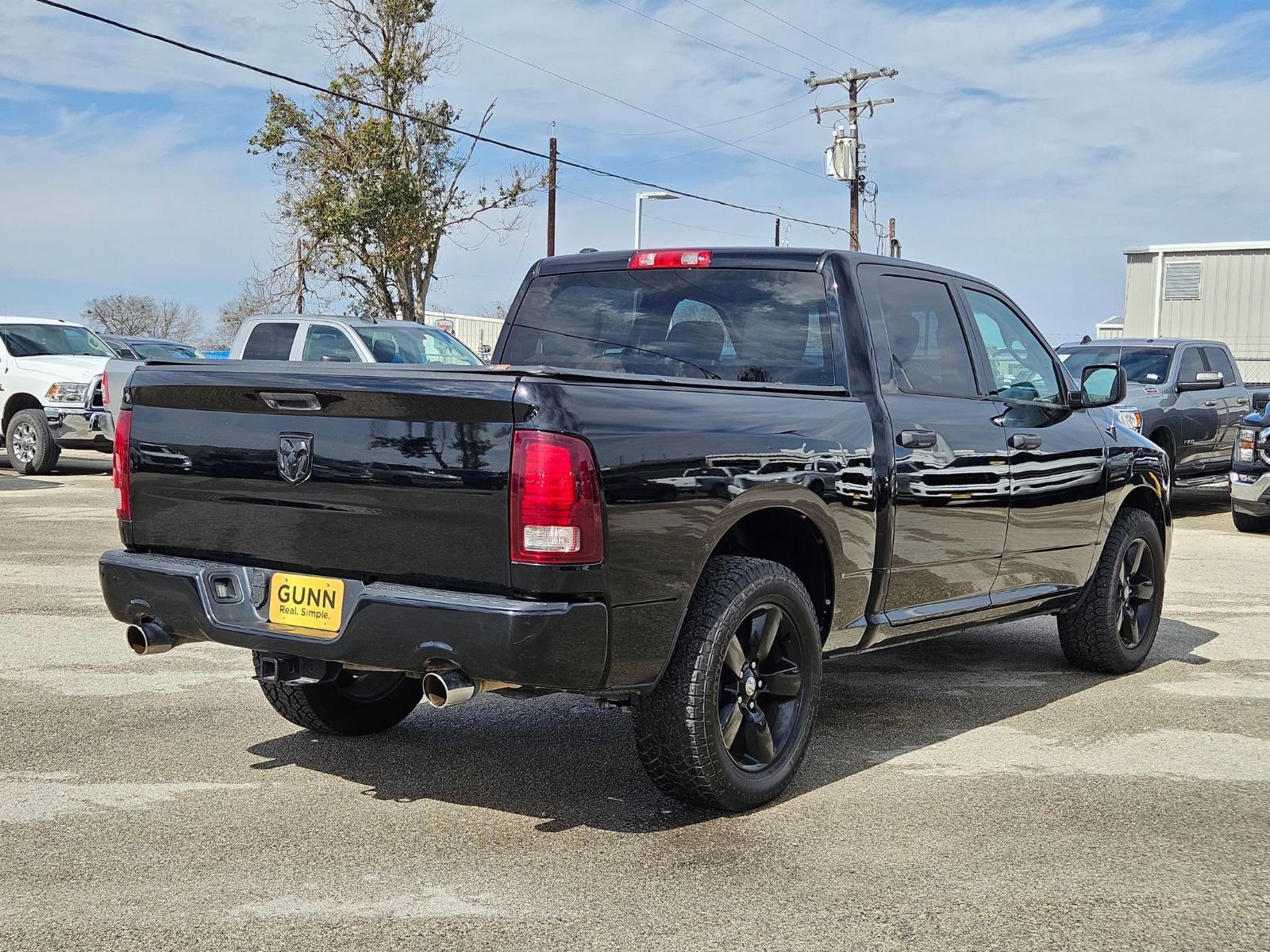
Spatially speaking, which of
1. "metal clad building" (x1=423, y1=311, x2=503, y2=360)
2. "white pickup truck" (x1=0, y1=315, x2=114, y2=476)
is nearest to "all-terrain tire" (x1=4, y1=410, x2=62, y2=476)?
"white pickup truck" (x1=0, y1=315, x2=114, y2=476)

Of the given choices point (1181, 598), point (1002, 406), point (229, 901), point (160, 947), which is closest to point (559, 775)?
point (229, 901)

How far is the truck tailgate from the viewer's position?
3992 mm

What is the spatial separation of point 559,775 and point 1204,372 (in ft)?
42.0

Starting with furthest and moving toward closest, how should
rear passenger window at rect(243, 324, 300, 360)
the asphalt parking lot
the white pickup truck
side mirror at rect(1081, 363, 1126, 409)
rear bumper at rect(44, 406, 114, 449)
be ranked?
the white pickup truck → rear bumper at rect(44, 406, 114, 449) → rear passenger window at rect(243, 324, 300, 360) → side mirror at rect(1081, 363, 1126, 409) → the asphalt parking lot

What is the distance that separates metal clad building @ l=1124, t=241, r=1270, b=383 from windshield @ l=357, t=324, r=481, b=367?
24020mm

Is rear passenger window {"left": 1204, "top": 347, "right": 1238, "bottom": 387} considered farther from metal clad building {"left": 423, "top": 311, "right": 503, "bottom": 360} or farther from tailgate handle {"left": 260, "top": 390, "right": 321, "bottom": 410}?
metal clad building {"left": 423, "top": 311, "right": 503, "bottom": 360}

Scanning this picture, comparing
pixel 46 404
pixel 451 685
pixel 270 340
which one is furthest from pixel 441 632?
pixel 46 404

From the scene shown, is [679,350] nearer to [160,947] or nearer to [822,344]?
[822,344]

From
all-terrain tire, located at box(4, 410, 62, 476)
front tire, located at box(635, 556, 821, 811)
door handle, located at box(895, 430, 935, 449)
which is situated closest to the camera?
front tire, located at box(635, 556, 821, 811)

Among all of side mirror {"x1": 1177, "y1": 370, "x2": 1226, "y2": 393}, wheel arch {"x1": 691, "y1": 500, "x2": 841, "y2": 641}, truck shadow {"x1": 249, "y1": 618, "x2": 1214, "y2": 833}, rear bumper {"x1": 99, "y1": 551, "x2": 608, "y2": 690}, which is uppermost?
side mirror {"x1": 1177, "y1": 370, "x2": 1226, "y2": 393}

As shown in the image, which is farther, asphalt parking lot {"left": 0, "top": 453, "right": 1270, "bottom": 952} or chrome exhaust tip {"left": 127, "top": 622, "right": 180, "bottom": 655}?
chrome exhaust tip {"left": 127, "top": 622, "right": 180, "bottom": 655}

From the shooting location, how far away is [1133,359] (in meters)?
16.0

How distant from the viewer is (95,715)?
19.2ft

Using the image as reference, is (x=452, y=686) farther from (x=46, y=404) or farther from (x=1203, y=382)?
(x=46, y=404)
